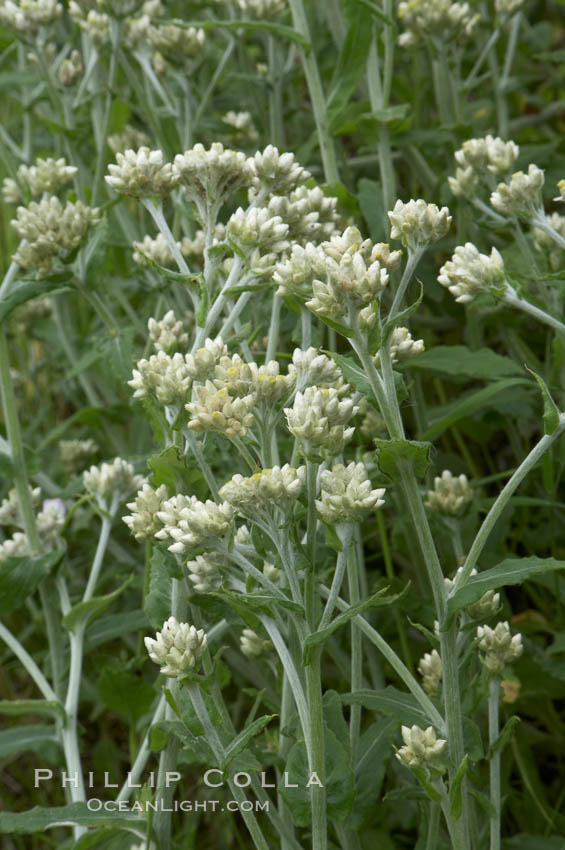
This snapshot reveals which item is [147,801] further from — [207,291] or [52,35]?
[52,35]

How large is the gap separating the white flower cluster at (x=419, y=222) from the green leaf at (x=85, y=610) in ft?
3.52

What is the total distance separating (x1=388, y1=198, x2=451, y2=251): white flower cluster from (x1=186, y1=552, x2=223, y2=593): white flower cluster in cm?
65

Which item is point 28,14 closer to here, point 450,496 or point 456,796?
point 450,496

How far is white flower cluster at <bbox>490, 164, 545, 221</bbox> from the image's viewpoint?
217 cm

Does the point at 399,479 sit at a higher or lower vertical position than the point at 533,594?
higher

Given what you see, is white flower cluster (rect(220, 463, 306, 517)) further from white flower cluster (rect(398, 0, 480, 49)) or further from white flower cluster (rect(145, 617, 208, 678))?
white flower cluster (rect(398, 0, 480, 49))

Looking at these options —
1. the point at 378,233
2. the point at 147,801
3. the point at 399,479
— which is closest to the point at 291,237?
the point at 399,479

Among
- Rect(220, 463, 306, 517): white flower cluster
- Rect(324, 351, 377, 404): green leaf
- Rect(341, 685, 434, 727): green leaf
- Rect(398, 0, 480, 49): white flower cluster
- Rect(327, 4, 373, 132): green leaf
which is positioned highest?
Rect(398, 0, 480, 49): white flower cluster

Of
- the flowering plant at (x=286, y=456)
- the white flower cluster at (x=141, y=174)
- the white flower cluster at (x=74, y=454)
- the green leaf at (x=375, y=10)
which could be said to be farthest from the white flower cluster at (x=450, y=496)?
the white flower cluster at (x=74, y=454)

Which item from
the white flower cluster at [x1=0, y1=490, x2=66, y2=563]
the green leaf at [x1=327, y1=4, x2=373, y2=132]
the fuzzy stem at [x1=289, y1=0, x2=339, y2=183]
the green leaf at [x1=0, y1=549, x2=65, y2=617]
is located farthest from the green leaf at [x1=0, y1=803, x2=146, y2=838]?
the green leaf at [x1=327, y1=4, x2=373, y2=132]

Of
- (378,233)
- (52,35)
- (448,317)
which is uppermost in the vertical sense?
(52,35)

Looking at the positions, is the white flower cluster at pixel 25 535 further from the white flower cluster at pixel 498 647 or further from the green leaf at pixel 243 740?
the white flower cluster at pixel 498 647

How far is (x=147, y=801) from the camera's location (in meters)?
1.90

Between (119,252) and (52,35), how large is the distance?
84 centimetres
